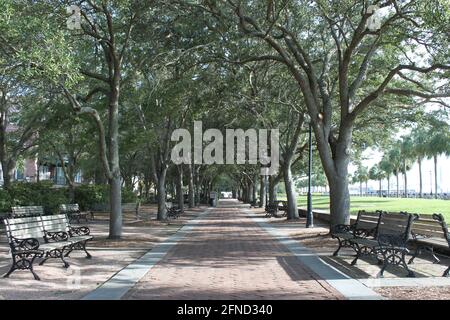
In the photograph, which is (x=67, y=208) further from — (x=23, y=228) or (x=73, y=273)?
(x=73, y=273)

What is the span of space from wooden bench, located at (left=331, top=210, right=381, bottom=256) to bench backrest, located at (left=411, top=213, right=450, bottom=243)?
1091 mm

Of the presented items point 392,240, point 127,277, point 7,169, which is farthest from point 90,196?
point 392,240

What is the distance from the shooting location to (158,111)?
78.8 ft

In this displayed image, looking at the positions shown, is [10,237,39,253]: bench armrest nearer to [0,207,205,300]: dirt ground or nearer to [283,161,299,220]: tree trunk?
[0,207,205,300]: dirt ground

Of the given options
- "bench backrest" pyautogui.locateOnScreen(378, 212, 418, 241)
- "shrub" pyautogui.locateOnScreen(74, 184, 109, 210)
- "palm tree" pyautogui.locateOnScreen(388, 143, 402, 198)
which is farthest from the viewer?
"palm tree" pyautogui.locateOnScreen(388, 143, 402, 198)

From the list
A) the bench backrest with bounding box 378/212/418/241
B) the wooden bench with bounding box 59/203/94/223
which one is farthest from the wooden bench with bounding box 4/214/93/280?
the wooden bench with bounding box 59/203/94/223

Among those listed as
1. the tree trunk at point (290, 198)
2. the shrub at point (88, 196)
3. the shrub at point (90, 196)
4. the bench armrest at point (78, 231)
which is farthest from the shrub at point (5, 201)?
the tree trunk at point (290, 198)

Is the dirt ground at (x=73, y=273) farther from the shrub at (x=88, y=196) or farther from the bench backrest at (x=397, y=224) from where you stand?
the shrub at (x=88, y=196)

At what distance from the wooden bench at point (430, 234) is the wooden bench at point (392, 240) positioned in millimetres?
263

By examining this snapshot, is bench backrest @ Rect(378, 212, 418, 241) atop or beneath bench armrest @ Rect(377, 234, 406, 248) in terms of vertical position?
atop

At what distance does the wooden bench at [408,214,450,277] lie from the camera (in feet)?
33.1

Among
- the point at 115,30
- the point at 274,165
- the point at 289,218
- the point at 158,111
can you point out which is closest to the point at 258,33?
the point at 115,30

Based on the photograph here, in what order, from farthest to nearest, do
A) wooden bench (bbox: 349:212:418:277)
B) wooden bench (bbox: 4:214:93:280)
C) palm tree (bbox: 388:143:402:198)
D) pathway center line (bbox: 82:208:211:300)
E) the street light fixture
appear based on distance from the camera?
1. palm tree (bbox: 388:143:402:198)
2. the street light fixture
3. wooden bench (bbox: 349:212:418:277)
4. wooden bench (bbox: 4:214:93:280)
5. pathway center line (bbox: 82:208:211:300)
